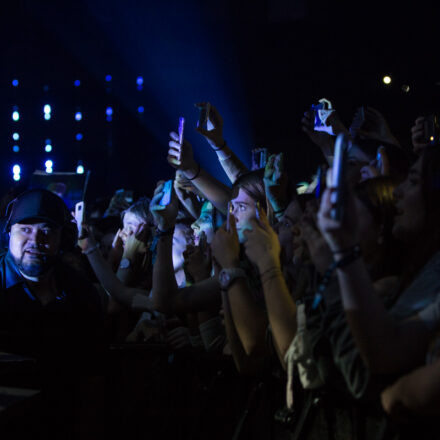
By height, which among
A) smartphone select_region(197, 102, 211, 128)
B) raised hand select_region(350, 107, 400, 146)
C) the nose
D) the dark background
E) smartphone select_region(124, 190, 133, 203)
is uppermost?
the dark background

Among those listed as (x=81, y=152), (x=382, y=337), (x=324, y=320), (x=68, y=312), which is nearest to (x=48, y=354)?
(x=68, y=312)

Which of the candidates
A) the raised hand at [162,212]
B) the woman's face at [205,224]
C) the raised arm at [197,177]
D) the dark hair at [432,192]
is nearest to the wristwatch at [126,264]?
the woman's face at [205,224]

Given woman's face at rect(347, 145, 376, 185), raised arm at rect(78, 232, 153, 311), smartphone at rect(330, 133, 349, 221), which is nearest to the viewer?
smartphone at rect(330, 133, 349, 221)

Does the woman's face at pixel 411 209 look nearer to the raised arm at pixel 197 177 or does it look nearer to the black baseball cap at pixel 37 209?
the raised arm at pixel 197 177

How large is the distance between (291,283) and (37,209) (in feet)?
5.78

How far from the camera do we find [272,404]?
2.99 meters

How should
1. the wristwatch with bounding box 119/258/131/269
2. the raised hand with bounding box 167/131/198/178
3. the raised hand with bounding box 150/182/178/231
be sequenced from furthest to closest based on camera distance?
the wristwatch with bounding box 119/258/131/269 < the raised hand with bounding box 167/131/198/178 < the raised hand with bounding box 150/182/178/231

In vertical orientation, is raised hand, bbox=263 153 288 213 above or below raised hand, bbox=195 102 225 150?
below

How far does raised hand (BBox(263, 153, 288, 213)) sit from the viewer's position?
311 cm

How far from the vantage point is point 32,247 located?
3.53m

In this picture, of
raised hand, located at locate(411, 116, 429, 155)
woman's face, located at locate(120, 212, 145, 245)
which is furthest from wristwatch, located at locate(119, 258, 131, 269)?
raised hand, located at locate(411, 116, 429, 155)

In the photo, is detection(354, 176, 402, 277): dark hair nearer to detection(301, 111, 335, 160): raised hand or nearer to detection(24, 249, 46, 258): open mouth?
detection(301, 111, 335, 160): raised hand

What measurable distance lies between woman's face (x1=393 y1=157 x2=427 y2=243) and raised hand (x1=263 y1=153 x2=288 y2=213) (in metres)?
1.11

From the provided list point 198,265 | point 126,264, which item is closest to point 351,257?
point 198,265
